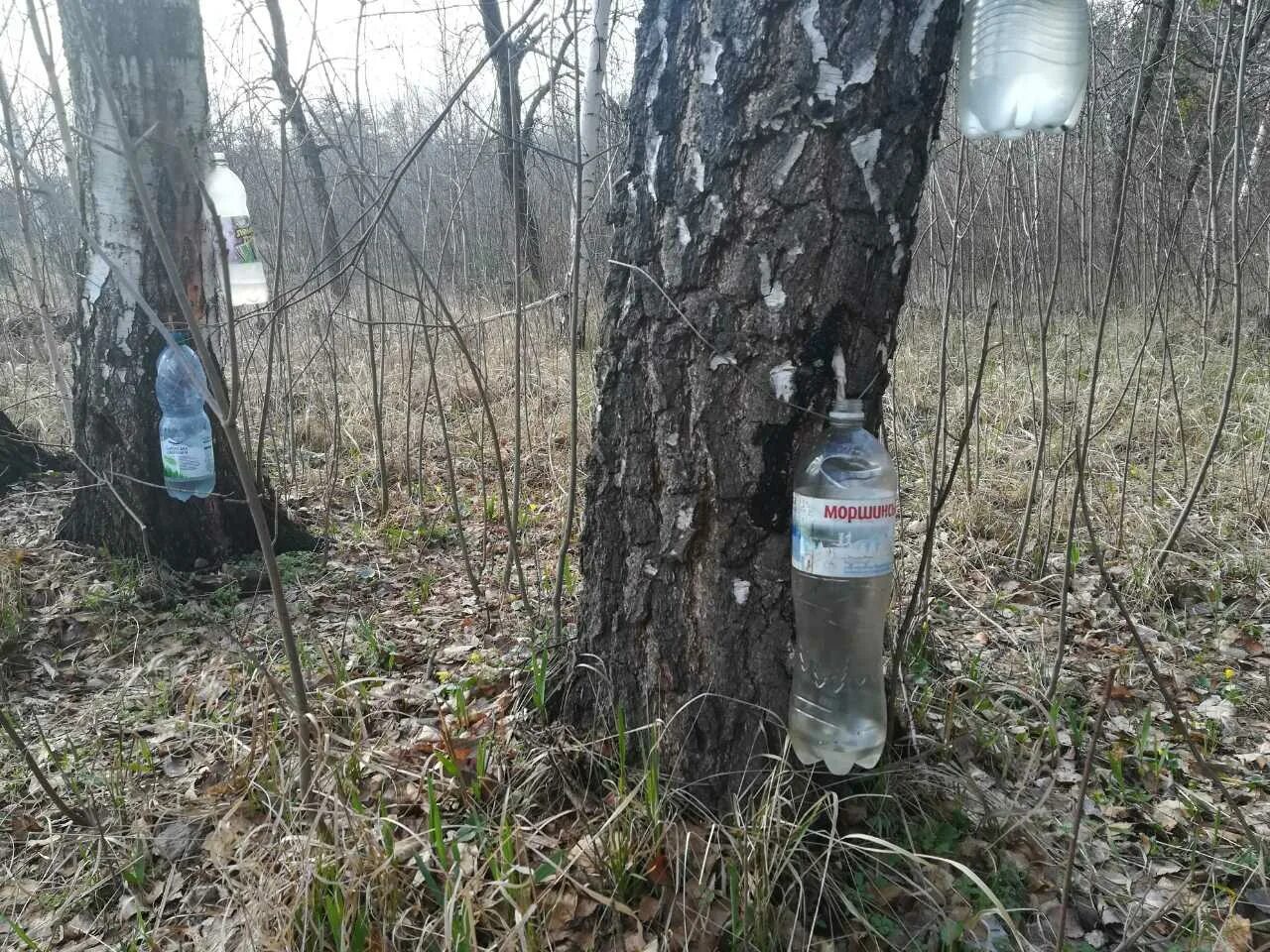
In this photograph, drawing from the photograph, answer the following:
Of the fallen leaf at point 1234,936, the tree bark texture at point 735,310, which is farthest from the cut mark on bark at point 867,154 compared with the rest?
the fallen leaf at point 1234,936

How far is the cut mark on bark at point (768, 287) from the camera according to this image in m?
1.27

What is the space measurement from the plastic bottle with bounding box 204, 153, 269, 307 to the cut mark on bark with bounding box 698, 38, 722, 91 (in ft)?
5.74

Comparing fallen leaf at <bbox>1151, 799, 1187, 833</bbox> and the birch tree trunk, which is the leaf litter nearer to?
fallen leaf at <bbox>1151, 799, 1187, 833</bbox>

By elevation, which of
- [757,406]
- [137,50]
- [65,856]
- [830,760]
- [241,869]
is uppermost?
[137,50]

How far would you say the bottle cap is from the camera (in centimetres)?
128

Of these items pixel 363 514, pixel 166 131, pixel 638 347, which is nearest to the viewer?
pixel 638 347

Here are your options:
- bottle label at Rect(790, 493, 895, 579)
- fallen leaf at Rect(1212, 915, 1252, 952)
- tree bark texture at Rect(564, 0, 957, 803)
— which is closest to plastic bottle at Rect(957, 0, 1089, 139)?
tree bark texture at Rect(564, 0, 957, 803)

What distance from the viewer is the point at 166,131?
2.50m

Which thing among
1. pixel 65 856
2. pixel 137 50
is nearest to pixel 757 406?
pixel 65 856

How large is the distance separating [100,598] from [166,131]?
1.56 m

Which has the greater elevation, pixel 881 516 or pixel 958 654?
pixel 881 516

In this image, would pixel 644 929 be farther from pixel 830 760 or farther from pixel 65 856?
pixel 65 856

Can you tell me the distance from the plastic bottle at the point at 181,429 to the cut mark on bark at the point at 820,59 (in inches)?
91.3

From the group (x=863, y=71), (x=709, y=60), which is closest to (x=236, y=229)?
(x=709, y=60)
